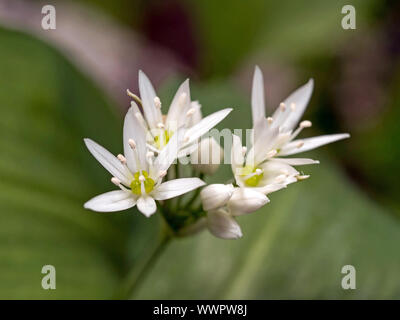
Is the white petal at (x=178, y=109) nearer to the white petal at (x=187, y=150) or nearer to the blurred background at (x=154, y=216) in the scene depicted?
the white petal at (x=187, y=150)

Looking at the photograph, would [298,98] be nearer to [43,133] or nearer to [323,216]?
[323,216]

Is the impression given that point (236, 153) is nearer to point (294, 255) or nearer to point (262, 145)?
point (262, 145)

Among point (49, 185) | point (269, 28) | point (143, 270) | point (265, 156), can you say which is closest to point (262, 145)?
point (265, 156)

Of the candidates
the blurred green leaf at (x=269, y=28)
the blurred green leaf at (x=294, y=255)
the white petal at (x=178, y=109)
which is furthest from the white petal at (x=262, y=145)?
the blurred green leaf at (x=269, y=28)

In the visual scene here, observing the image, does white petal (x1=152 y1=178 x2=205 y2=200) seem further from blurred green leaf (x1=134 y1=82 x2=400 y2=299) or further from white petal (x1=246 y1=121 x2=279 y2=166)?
blurred green leaf (x1=134 y1=82 x2=400 y2=299)
